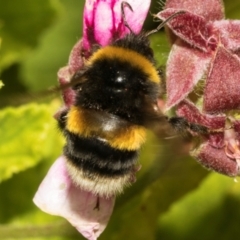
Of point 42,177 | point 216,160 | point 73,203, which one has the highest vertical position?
point 216,160

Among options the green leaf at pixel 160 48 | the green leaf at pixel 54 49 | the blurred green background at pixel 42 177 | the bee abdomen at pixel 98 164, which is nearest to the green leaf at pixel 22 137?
the blurred green background at pixel 42 177

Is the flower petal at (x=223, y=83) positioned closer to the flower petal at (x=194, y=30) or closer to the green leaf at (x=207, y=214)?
the flower petal at (x=194, y=30)

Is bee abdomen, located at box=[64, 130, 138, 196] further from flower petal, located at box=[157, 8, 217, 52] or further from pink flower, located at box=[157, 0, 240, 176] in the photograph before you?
flower petal, located at box=[157, 8, 217, 52]

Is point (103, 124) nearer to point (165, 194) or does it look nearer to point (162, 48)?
point (162, 48)

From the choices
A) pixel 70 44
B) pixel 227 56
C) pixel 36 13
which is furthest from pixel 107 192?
pixel 70 44

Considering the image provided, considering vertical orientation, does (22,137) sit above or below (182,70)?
below

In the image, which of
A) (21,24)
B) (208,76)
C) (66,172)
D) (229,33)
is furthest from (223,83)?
(21,24)

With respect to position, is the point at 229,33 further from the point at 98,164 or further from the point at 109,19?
the point at 98,164
